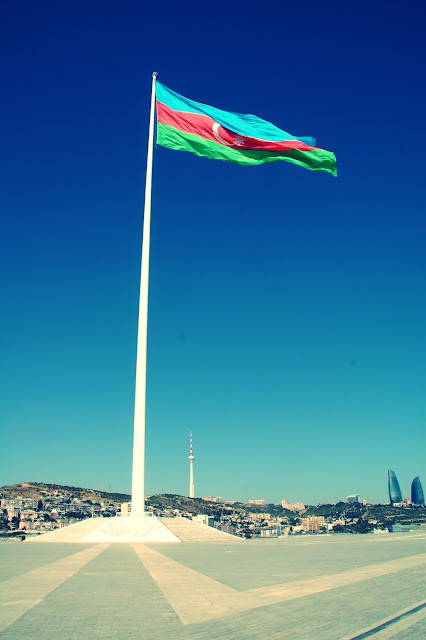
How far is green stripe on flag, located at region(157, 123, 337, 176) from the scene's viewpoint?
28203 millimetres

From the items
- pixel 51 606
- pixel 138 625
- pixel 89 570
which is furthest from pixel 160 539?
pixel 138 625

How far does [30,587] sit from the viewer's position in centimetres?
1145

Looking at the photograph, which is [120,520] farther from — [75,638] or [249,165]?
[75,638]

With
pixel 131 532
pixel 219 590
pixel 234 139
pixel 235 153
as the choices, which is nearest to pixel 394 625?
pixel 219 590

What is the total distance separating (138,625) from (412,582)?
7594 mm

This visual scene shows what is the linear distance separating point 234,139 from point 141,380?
1440 centimetres

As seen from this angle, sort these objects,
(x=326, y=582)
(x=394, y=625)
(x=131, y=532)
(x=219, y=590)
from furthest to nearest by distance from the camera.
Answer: (x=131, y=532) < (x=326, y=582) < (x=219, y=590) < (x=394, y=625)

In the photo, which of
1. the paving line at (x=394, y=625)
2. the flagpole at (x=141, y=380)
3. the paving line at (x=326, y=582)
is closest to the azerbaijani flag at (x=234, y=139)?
the flagpole at (x=141, y=380)

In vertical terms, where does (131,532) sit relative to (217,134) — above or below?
below

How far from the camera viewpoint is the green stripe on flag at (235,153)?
92.5 ft

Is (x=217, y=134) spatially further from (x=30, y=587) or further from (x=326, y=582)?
(x=30, y=587)

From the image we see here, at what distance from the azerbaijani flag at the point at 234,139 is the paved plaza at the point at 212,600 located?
20.2 m

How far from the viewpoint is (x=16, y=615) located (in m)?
8.43

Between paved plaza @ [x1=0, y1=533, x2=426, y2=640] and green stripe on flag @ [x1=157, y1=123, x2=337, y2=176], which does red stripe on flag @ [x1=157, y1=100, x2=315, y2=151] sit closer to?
green stripe on flag @ [x1=157, y1=123, x2=337, y2=176]
